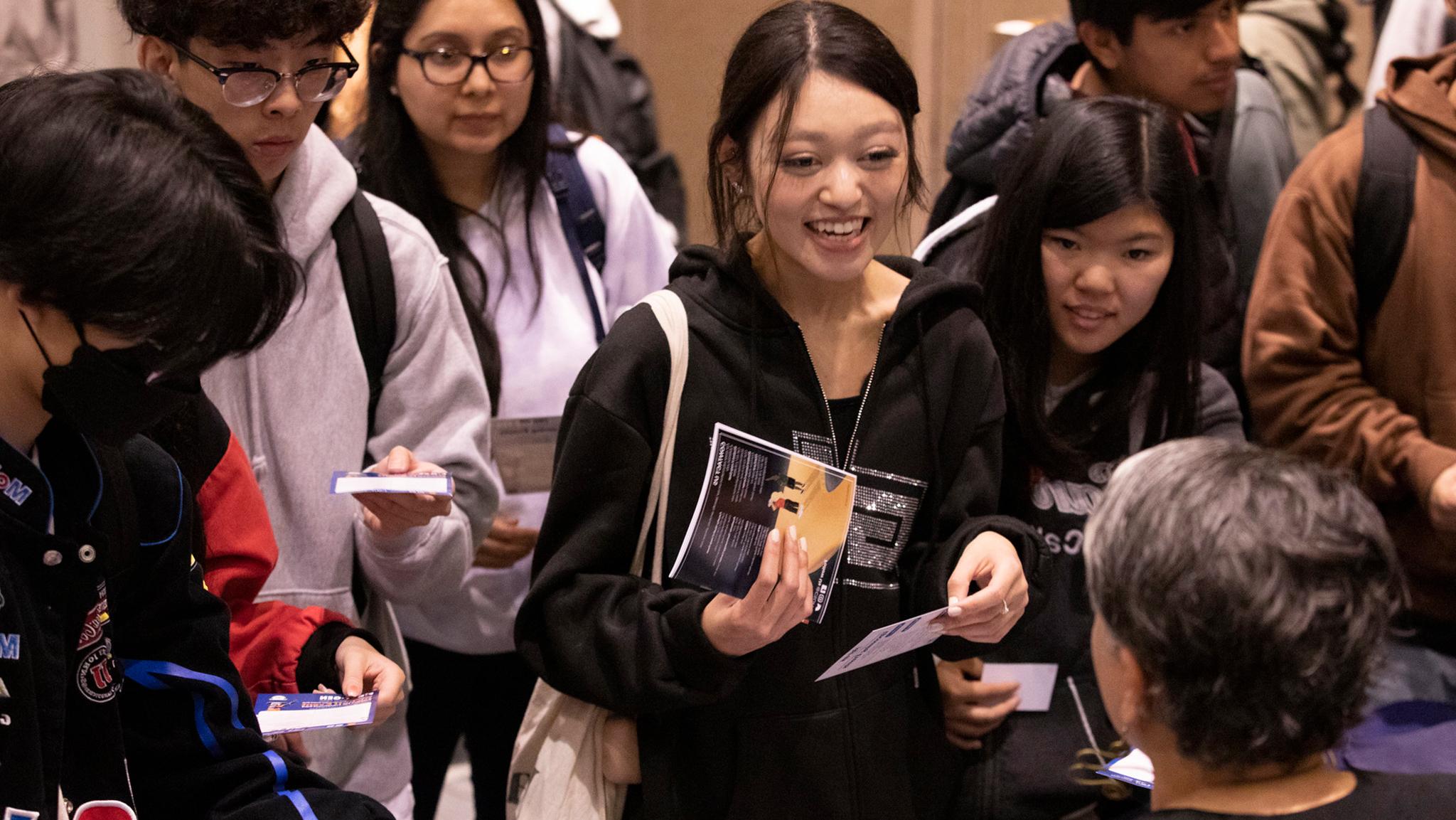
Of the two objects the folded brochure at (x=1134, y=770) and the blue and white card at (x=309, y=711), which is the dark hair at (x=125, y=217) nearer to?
the blue and white card at (x=309, y=711)

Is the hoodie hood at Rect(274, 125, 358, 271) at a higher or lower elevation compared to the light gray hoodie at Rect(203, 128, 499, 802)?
higher

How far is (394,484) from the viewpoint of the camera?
2.04 m

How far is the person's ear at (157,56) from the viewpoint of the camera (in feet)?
7.34

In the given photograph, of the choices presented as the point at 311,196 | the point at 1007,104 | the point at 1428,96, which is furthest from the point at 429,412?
→ the point at 1428,96

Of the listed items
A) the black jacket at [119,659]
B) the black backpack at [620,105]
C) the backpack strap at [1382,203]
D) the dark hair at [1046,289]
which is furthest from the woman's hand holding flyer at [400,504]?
the black backpack at [620,105]

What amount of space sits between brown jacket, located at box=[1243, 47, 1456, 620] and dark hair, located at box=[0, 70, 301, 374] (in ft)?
7.27

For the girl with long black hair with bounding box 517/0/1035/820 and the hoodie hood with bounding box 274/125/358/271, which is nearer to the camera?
the girl with long black hair with bounding box 517/0/1035/820

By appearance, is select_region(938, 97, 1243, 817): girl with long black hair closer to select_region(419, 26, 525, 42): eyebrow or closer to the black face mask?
select_region(419, 26, 525, 42): eyebrow

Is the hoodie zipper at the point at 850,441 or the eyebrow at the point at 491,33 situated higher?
the eyebrow at the point at 491,33

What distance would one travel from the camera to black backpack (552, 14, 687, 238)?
5.07 m

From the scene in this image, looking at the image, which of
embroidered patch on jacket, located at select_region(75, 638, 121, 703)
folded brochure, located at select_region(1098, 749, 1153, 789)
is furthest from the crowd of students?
folded brochure, located at select_region(1098, 749, 1153, 789)

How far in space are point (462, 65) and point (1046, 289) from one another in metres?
1.18

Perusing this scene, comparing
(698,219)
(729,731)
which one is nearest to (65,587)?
(729,731)

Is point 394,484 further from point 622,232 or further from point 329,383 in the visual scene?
point 622,232
